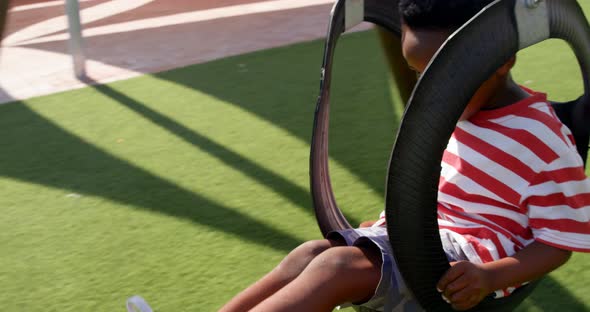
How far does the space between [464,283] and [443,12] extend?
25.5 inches

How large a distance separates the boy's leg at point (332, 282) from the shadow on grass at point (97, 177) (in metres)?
1.14

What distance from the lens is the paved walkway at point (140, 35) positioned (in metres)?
6.35

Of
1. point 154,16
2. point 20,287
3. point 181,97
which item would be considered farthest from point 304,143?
point 154,16

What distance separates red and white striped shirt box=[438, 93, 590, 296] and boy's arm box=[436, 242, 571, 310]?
0.13ft

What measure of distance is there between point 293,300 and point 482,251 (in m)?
0.49

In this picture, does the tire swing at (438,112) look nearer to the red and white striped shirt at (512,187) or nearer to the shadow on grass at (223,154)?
the red and white striped shirt at (512,187)

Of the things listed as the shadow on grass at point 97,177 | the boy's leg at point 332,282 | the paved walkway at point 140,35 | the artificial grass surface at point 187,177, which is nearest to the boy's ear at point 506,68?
the boy's leg at point 332,282

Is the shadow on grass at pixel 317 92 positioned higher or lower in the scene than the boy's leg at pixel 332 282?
lower

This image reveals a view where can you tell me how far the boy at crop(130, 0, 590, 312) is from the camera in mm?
2027

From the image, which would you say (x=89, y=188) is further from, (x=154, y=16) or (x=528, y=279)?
(x=154, y=16)

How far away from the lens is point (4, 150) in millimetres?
4652

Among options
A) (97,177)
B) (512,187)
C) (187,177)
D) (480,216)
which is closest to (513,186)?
(512,187)

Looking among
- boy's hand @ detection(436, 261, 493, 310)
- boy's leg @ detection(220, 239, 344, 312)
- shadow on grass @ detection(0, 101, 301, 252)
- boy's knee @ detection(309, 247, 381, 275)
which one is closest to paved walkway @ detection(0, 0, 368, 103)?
shadow on grass @ detection(0, 101, 301, 252)

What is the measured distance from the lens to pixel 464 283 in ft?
6.44
